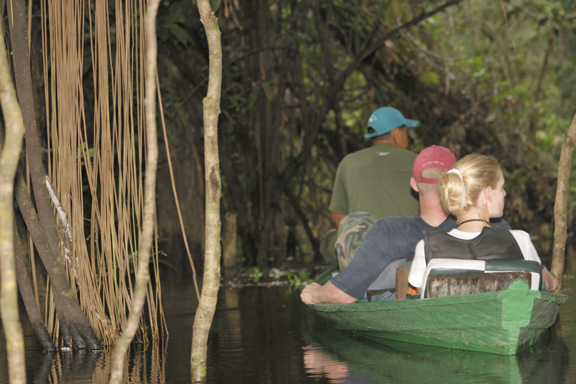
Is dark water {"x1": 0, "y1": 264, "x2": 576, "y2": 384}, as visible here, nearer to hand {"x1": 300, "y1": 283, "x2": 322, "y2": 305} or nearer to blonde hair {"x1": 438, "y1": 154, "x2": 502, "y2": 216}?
hand {"x1": 300, "y1": 283, "x2": 322, "y2": 305}

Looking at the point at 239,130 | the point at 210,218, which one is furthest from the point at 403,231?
the point at 239,130

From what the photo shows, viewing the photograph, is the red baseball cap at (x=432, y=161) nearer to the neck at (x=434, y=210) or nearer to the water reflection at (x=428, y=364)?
the neck at (x=434, y=210)

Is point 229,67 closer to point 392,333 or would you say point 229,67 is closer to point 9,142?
point 392,333

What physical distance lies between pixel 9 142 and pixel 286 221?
8.05 meters

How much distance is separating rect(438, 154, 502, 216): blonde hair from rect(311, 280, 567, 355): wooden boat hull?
1.30ft

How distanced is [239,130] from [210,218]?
18.1 feet

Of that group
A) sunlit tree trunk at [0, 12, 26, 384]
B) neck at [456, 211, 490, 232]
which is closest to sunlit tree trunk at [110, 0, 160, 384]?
sunlit tree trunk at [0, 12, 26, 384]

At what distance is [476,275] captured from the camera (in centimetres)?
302

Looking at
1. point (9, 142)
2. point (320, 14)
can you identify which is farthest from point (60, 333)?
point (320, 14)

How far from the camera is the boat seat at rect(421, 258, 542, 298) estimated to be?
2994 millimetres

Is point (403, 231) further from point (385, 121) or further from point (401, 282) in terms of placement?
point (385, 121)

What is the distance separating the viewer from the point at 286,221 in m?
9.88

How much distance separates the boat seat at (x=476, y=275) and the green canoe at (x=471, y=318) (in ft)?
0.25

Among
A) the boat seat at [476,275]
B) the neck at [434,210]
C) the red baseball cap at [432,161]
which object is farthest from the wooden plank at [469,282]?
the red baseball cap at [432,161]
